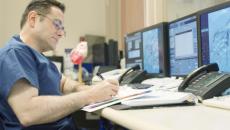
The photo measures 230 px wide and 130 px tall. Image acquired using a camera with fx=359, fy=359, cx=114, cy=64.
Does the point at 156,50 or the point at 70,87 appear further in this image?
the point at 156,50

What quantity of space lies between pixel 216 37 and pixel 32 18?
0.78 meters

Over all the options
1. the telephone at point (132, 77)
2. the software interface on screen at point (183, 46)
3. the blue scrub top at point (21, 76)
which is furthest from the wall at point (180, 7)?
the blue scrub top at point (21, 76)

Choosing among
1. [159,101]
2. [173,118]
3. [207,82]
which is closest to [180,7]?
[207,82]

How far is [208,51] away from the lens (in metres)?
1.49

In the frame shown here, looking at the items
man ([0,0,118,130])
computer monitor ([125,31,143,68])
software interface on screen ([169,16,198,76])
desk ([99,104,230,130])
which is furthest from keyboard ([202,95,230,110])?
computer monitor ([125,31,143,68])

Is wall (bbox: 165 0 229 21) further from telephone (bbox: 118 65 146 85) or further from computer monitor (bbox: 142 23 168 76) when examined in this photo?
telephone (bbox: 118 65 146 85)

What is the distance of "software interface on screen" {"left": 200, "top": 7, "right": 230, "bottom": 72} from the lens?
4.32 feet

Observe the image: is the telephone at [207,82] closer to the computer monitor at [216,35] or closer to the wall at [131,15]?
the computer monitor at [216,35]

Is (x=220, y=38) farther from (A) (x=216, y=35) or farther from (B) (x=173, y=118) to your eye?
(B) (x=173, y=118)

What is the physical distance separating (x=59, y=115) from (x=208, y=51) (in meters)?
0.67

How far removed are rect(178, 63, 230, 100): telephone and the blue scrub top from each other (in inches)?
19.8

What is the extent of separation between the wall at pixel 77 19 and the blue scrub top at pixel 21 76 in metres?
2.66

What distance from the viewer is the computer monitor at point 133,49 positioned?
8.07 ft

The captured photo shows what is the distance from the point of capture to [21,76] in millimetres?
1216
